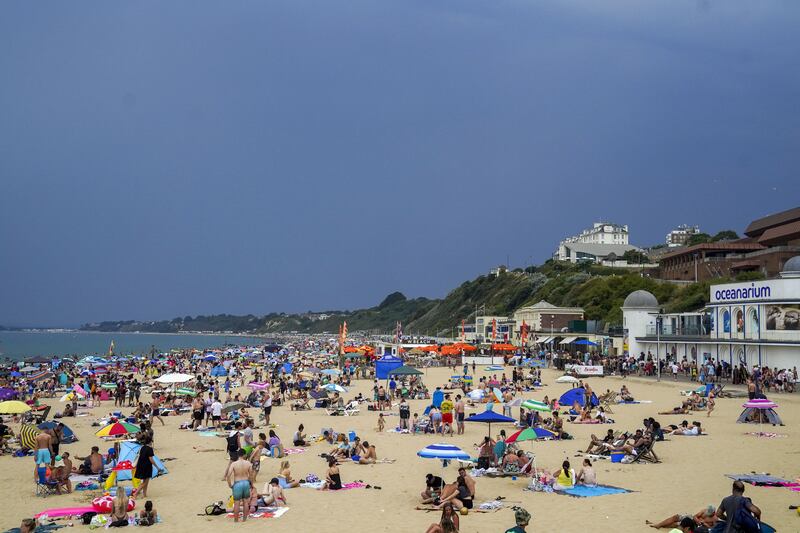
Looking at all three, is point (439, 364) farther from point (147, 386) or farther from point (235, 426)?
point (235, 426)

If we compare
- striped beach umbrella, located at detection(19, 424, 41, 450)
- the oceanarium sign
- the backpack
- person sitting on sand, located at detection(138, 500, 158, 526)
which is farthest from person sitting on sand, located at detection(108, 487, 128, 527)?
the oceanarium sign

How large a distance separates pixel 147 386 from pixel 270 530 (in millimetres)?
31432

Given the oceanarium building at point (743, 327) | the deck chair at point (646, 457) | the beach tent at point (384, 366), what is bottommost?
the deck chair at point (646, 457)

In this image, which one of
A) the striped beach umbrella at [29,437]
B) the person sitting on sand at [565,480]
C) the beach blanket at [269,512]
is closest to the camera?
the beach blanket at [269,512]

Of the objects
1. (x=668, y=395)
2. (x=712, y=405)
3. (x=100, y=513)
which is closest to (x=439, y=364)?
(x=668, y=395)

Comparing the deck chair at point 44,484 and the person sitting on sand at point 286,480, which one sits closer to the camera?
the deck chair at point 44,484

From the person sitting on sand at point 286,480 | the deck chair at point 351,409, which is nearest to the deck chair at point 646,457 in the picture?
the person sitting on sand at point 286,480

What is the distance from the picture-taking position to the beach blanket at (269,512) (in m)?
11.4

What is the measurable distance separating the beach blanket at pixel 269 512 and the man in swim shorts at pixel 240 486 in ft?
0.74

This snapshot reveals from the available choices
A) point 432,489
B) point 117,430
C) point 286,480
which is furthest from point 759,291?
point 117,430

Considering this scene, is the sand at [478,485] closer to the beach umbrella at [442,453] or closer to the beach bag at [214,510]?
the beach bag at [214,510]

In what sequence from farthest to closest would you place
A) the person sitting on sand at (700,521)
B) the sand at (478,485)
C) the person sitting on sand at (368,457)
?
the person sitting on sand at (368,457), the sand at (478,485), the person sitting on sand at (700,521)

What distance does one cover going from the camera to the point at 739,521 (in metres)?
8.59

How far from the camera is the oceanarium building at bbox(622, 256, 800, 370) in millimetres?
30141
